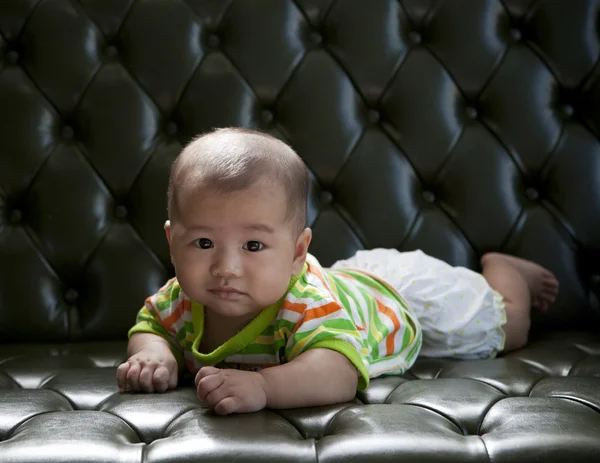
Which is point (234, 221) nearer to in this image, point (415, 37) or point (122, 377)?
point (122, 377)

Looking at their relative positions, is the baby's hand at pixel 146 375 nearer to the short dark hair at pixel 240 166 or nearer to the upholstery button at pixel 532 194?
the short dark hair at pixel 240 166

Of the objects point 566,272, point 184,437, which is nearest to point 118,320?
point 184,437

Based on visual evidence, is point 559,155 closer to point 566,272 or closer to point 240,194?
point 566,272

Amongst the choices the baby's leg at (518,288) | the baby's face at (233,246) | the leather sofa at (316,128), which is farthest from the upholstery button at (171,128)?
the baby's leg at (518,288)

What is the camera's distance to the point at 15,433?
3.34 feet

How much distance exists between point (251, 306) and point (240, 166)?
212 millimetres

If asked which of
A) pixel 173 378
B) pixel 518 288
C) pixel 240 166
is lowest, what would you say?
pixel 173 378

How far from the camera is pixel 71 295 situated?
67.4 inches

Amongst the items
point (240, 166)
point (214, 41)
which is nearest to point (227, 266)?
point (240, 166)

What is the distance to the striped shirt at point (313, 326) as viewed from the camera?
1194mm

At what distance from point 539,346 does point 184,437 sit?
861 millimetres

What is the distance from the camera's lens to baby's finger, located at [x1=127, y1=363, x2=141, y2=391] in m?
1.20

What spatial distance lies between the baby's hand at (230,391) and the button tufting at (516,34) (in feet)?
3.66

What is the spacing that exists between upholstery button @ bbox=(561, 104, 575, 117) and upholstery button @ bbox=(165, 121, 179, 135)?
0.88 m
